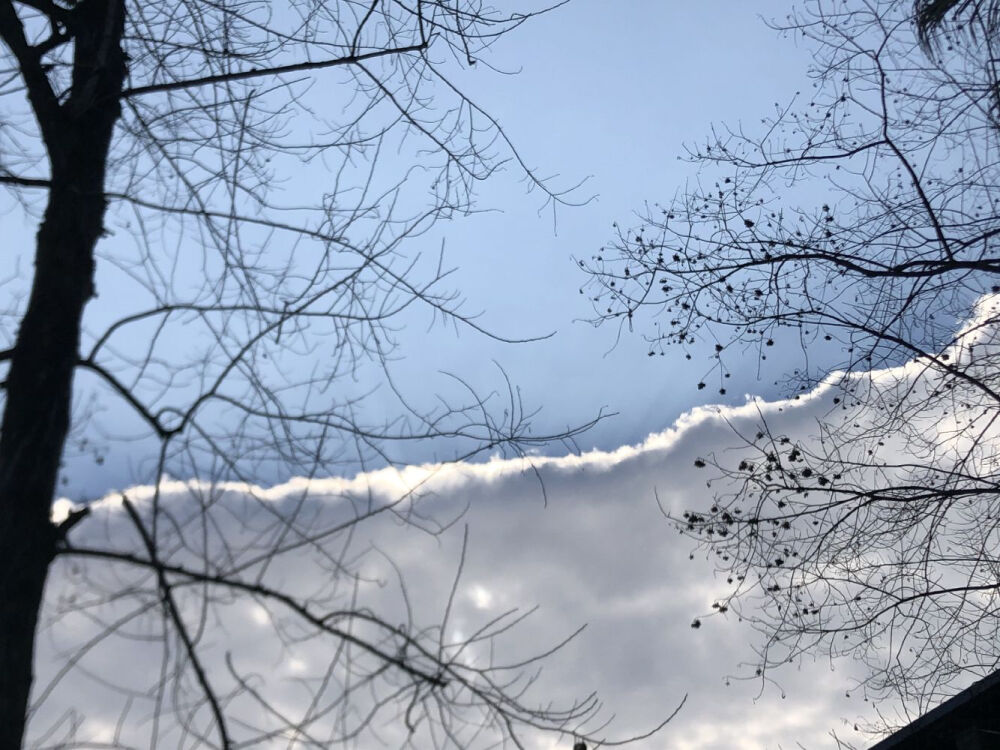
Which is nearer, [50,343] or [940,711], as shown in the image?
[50,343]

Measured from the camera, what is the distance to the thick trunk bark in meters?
3.09

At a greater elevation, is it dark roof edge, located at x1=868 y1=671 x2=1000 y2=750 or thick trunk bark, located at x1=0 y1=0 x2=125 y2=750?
thick trunk bark, located at x1=0 y1=0 x2=125 y2=750

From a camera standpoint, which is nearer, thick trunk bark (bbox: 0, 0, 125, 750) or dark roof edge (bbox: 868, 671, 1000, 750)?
thick trunk bark (bbox: 0, 0, 125, 750)

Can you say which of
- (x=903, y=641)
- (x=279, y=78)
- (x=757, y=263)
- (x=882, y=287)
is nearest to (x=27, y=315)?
(x=279, y=78)

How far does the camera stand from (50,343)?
3461 mm

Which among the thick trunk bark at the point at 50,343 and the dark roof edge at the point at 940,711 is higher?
the thick trunk bark at the point at 50,343

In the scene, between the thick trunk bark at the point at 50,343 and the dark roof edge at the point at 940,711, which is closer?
the thick trunk bark at the point at 50,343

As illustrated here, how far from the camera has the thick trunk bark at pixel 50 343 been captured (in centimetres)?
309

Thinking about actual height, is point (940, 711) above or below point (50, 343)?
below

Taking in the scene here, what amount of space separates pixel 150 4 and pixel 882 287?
5.24 metres

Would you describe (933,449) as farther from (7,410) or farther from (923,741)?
(7,410)

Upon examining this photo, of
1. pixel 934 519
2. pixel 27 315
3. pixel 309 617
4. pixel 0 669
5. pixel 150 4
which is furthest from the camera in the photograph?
pixel 934 519

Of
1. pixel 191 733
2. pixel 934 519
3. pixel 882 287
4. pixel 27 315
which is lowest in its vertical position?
pixel 191 733

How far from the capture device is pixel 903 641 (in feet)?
21.1
